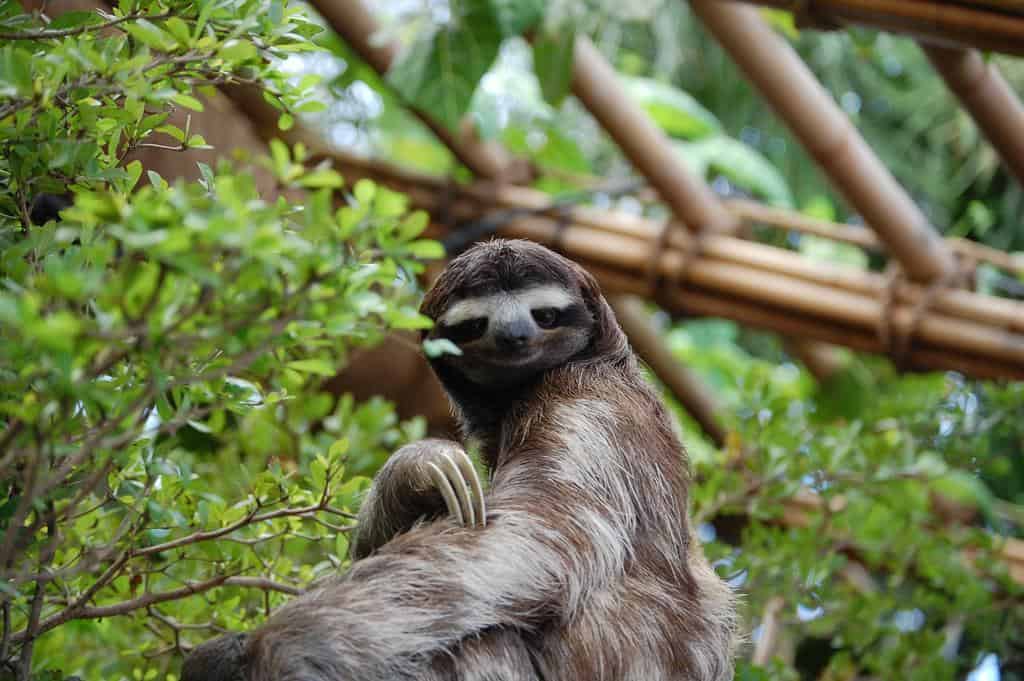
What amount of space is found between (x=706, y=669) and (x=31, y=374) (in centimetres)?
259

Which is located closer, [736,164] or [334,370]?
[334,370]

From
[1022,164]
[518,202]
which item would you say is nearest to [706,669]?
[1022,164]

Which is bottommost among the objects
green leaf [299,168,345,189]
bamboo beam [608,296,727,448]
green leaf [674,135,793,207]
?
bamboo beam [608,296,727,448]

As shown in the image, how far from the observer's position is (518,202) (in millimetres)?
8516

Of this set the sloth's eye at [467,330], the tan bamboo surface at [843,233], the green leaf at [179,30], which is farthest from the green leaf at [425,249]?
the tan bamboo surface at [843,233]

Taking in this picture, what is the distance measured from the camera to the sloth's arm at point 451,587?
306 cm

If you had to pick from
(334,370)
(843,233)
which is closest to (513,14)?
(843,233)

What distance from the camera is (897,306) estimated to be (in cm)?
744

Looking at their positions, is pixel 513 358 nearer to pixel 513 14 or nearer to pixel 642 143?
pixel 513 14

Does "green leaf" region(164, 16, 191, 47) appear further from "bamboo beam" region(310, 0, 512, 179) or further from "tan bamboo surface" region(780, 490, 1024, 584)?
"tan bamboo surface" region(780, 490, 1024, 584)

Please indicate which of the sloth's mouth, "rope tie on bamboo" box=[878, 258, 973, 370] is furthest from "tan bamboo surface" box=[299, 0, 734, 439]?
the sloth's mouth

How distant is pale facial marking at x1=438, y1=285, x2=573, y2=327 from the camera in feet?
13.3

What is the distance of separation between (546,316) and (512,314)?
0.60ft

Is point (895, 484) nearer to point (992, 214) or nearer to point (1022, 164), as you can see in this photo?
point (1022, 164)
